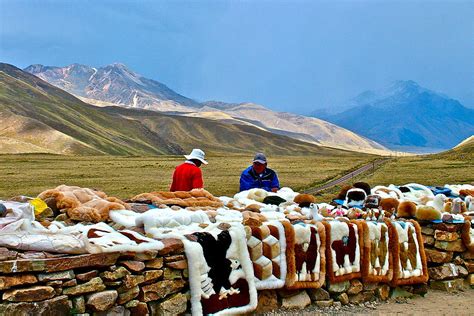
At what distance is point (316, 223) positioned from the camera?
8102 mm

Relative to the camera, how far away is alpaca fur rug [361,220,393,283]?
8.39 metres

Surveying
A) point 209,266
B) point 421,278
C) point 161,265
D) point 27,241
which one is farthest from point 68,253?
point 421,278

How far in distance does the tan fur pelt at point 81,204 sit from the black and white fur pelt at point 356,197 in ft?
13.8

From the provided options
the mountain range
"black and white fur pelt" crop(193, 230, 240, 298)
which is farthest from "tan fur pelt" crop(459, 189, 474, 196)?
the mountain range

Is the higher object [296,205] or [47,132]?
[47,132]

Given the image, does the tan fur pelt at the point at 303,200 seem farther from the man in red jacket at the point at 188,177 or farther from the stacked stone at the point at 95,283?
the stacked stone at the point at 95,283

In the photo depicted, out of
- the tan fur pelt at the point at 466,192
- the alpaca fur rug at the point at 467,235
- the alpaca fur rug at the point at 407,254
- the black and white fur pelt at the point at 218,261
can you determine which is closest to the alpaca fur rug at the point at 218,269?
the black and white fur pelt at the point at 218,261

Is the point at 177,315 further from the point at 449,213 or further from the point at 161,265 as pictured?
the point at 449,213

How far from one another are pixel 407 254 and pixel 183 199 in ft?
11.6

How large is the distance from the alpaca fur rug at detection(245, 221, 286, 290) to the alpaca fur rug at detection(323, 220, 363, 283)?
0.91 metres

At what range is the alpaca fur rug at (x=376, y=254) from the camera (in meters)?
8.39

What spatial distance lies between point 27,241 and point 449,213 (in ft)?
23.2

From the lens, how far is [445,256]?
9492 mm

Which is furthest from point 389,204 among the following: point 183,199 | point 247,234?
point 247,234
